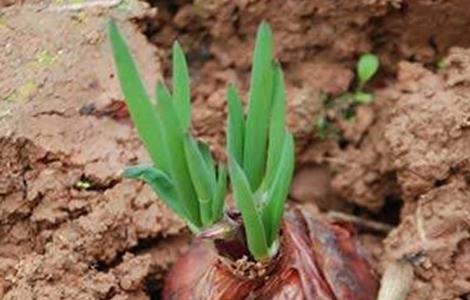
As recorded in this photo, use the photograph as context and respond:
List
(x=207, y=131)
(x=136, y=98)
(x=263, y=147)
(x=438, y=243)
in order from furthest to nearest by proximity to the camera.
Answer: (x=207, y=131), (x=438, y=243), (x=263, y=147), (x=136, y=98)

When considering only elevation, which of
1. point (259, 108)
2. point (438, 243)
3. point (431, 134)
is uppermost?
point (259, 108)

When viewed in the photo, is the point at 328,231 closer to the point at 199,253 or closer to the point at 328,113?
the point at 199,253

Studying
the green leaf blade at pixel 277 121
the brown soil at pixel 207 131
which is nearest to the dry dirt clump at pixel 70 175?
the brown soil at pixel 207 131

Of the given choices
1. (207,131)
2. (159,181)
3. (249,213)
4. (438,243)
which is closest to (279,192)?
(249,213)

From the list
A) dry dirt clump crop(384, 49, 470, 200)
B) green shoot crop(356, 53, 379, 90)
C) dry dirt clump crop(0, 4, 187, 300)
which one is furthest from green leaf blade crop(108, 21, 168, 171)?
green shoot crop(356, 53, 379, 90)

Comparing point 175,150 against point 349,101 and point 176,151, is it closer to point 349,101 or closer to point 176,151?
point 176,151

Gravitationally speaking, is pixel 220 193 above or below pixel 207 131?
above
